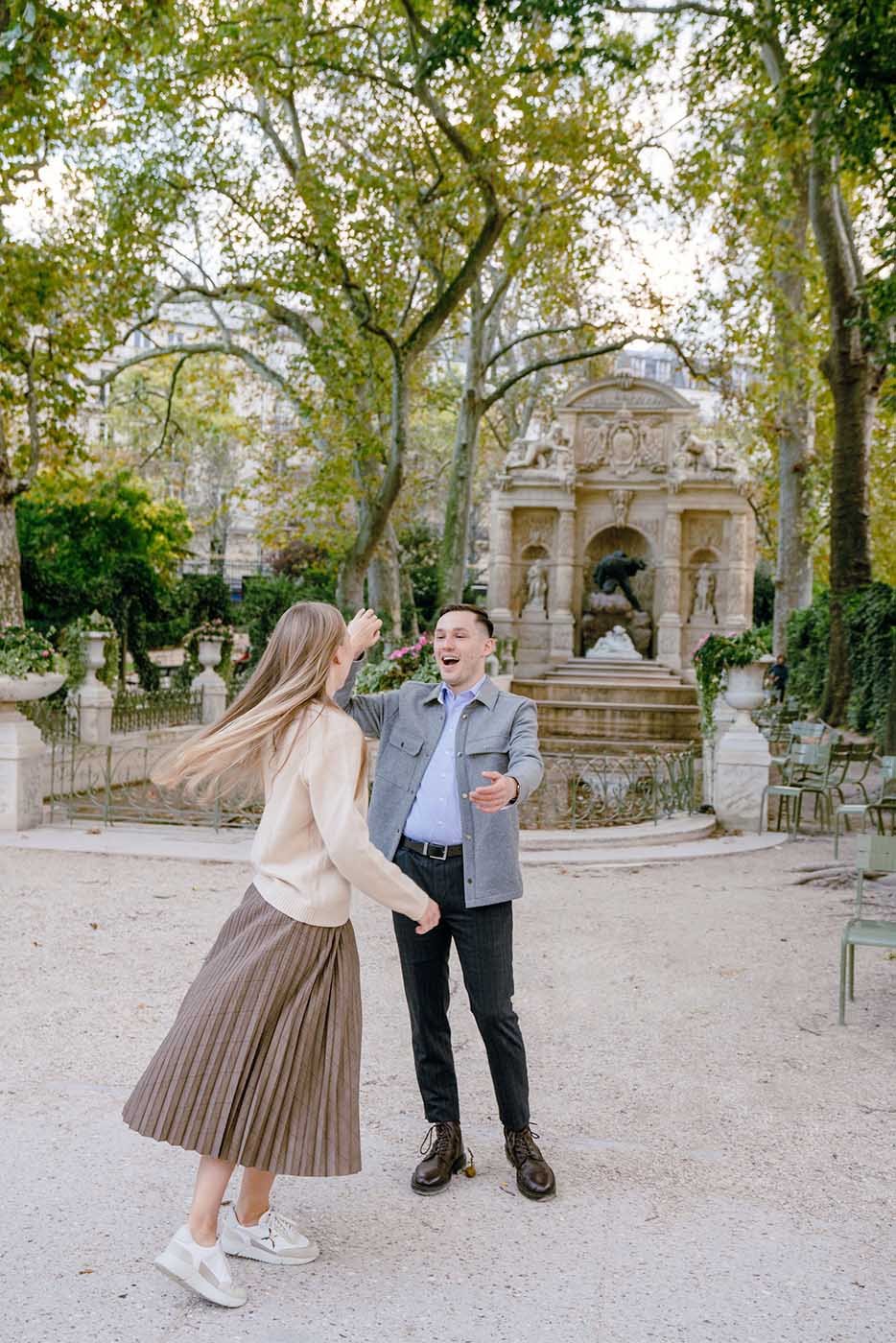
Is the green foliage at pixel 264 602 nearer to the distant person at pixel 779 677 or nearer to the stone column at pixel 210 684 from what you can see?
the stone column at pixel 210 684

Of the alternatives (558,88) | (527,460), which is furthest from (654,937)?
(527,460)

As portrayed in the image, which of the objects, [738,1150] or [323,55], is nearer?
[738,1150]

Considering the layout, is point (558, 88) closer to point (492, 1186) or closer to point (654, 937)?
point (654, 937)

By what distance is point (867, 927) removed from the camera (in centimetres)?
570

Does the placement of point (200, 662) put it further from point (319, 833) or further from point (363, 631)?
point (319, 833)

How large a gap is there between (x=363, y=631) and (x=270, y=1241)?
164 cm

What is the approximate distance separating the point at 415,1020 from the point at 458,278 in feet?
46.9

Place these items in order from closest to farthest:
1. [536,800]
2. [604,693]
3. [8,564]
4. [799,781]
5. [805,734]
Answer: [799,781] < [536,800] < [805,734] < [8,564] < [604,693]

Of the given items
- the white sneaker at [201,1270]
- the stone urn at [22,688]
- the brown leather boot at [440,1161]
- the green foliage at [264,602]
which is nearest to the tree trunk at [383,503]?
the green foliage at [264,602]

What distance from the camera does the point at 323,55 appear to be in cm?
1656

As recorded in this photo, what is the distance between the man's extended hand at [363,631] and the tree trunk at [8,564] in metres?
11.3

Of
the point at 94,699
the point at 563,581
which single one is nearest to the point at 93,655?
the point at 94,699

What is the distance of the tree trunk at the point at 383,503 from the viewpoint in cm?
1734

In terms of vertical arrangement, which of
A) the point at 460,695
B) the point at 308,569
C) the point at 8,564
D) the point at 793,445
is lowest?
the point at 460,695
